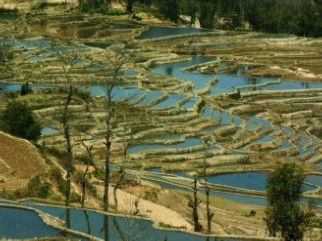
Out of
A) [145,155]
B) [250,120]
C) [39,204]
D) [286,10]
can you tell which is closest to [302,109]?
[250,120]

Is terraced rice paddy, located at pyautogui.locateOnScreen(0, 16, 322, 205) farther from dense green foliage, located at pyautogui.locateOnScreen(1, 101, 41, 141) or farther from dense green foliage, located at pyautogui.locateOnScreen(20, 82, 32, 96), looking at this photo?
dense green foliage, located at pyautogui.locateOnScreen(1, 101, 41, 141)

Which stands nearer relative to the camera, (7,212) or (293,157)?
(7,212)

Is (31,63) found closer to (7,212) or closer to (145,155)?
(145,155)

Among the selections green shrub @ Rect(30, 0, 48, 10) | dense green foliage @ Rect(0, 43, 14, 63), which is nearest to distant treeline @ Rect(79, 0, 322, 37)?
green shrub @ Rect(30, 0, 48, 10)

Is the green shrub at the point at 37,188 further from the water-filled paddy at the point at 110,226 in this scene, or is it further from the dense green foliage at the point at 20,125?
the dense green foliage at the point at 20,125

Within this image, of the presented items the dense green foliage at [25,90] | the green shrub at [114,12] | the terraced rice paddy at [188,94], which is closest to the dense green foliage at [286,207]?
the terraced rice paddy at [188,94]
